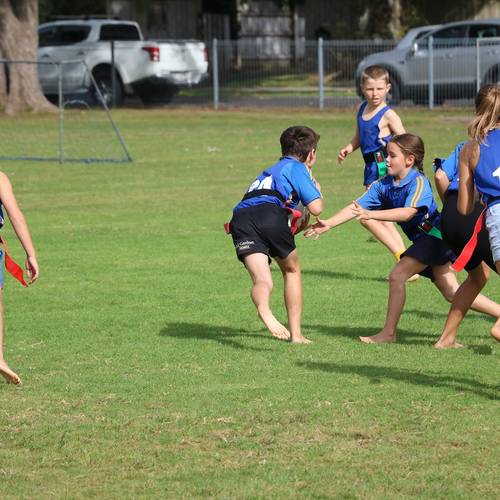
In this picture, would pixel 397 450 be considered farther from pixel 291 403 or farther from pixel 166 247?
pixel 166 247

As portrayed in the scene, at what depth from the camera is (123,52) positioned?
32.6 metres

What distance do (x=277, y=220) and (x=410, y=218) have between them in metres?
0.88

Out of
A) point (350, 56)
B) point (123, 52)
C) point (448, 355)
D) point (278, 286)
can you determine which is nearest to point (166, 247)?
point (278, 286)

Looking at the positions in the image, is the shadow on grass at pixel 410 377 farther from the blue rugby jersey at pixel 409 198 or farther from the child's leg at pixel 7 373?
the child's leg at pixel 7 373

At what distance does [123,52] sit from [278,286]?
2298 cm

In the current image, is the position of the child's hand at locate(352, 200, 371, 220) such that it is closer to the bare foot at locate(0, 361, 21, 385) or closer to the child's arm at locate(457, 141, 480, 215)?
the child's arm at locate(457, 141, 480, 215)

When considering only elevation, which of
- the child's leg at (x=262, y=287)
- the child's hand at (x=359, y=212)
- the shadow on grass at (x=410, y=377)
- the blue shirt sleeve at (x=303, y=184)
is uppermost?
the blue shirt sleeve at (x=303, y=184)

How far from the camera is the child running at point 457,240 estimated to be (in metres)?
7.18

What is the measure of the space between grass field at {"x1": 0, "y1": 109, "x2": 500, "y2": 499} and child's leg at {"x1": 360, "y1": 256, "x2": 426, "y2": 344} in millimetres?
140

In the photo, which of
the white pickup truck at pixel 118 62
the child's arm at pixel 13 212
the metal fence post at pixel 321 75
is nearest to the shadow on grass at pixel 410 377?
the child's arm at pixel 13 212

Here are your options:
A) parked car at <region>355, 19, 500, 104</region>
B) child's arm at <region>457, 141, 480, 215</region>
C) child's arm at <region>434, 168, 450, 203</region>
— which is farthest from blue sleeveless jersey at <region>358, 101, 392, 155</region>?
parked car at <region>355, 19, 500, 104</region>

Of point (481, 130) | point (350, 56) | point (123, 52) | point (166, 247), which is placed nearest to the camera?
point (481, 130)

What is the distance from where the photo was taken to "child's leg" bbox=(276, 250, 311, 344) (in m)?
8.11

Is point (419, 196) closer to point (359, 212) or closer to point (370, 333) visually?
point (359, 212)
